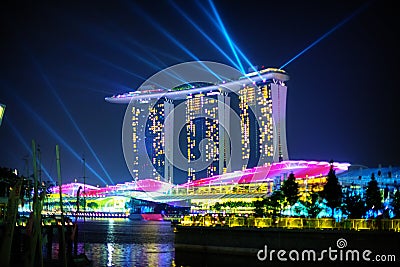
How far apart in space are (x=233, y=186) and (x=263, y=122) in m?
39.7

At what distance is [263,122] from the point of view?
181m

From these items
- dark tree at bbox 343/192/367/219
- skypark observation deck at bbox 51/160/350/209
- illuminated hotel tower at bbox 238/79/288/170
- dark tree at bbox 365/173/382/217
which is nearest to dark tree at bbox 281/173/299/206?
dark tree at bbox 343/192/367/219

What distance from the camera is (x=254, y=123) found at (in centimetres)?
18475

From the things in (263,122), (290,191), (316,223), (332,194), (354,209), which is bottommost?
(316,223)

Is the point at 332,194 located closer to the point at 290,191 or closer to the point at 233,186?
the point at 290,191

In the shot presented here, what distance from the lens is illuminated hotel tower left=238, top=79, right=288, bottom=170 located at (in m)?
177

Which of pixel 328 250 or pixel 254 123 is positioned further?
pixel 254 123

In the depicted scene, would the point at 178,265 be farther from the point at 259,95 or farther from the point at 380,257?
the point at 259,95

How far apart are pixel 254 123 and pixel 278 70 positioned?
16781mm

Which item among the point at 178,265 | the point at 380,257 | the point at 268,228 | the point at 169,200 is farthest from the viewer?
the point at 169,200

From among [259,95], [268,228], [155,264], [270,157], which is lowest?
[155,264]

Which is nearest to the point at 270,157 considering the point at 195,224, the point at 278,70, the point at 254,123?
the point at 254,123

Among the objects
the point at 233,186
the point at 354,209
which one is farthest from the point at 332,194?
the point at 233,186

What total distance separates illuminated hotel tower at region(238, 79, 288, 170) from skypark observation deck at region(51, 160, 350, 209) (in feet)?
70.0
